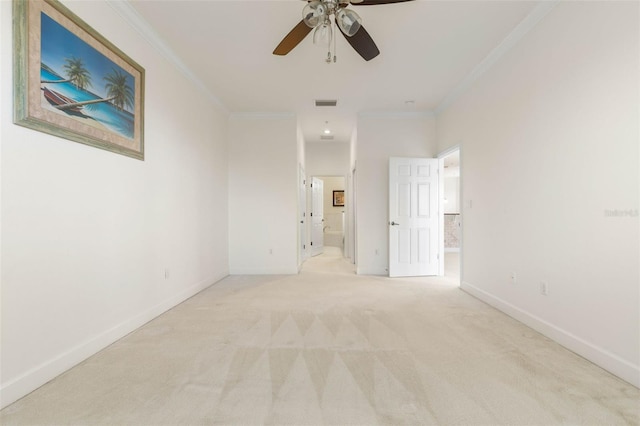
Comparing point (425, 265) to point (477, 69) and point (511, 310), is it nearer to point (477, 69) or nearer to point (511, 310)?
point (511, 310)

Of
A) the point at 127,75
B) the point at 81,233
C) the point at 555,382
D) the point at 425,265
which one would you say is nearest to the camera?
the point at 555,382

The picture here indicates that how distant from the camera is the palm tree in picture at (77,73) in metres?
1.89

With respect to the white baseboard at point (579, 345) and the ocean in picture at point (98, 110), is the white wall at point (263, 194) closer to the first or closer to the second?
the ocean in picture at point (98, 110)

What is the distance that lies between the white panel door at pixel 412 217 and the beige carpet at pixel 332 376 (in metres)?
1.77

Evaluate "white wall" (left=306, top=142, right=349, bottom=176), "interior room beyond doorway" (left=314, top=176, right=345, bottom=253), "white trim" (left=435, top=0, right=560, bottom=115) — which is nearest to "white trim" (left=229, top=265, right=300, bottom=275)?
"white wall" (left=306, top=142, right=349, bottom=176)

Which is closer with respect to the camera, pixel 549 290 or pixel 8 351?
pixel 8 351

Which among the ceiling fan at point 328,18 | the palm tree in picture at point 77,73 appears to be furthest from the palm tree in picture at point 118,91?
the ceiling fan at point 328,18

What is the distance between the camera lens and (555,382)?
1.73 meters

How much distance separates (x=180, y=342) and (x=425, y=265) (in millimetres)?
3746

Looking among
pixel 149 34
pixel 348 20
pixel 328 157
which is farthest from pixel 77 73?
pixel 328 157

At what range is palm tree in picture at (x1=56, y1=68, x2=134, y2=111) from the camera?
7.32 feet

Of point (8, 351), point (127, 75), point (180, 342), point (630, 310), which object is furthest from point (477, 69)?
point (8, 351)

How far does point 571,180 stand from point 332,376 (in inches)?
87.4

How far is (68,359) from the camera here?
188 cm
